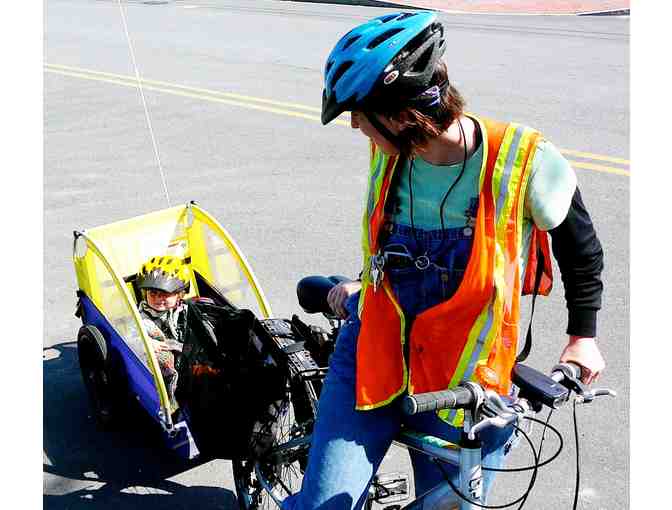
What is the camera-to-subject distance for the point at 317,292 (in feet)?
11.1

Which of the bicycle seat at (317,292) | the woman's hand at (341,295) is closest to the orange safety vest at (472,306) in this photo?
the woman's hand at (341,295)

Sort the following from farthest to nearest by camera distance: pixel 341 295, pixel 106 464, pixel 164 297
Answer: pixel 164 297 < pixel 106 464 < pixel 341 295

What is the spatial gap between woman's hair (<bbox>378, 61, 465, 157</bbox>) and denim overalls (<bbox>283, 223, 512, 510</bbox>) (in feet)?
0.87

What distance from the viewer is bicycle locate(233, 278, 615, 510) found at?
232 centimetres

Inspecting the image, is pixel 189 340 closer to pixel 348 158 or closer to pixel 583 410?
pixel 583 410

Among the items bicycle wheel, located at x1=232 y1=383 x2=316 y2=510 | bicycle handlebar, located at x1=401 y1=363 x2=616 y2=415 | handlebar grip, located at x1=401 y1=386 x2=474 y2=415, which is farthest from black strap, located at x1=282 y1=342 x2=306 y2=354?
handlebar grip, located at x1=401 y1=386 x2=474 y2=415

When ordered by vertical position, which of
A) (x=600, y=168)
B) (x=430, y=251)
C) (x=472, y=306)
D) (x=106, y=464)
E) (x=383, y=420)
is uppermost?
(x=430, y=251)

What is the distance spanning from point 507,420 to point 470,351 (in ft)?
1.07

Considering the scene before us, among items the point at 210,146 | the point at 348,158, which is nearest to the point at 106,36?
the point at 210,146

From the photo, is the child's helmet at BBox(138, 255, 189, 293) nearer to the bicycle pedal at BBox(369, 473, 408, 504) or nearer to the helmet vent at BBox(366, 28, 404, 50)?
the bicycle pedal at BBox(369, 473, 408, 504)

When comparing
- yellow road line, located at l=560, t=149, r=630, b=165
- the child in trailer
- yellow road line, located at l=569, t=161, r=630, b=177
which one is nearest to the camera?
the child in trailer

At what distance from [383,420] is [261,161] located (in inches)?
250

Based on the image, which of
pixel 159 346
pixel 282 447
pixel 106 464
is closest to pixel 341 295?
pixel 282 447

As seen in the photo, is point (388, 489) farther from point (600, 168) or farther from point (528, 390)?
point (600, 168)
